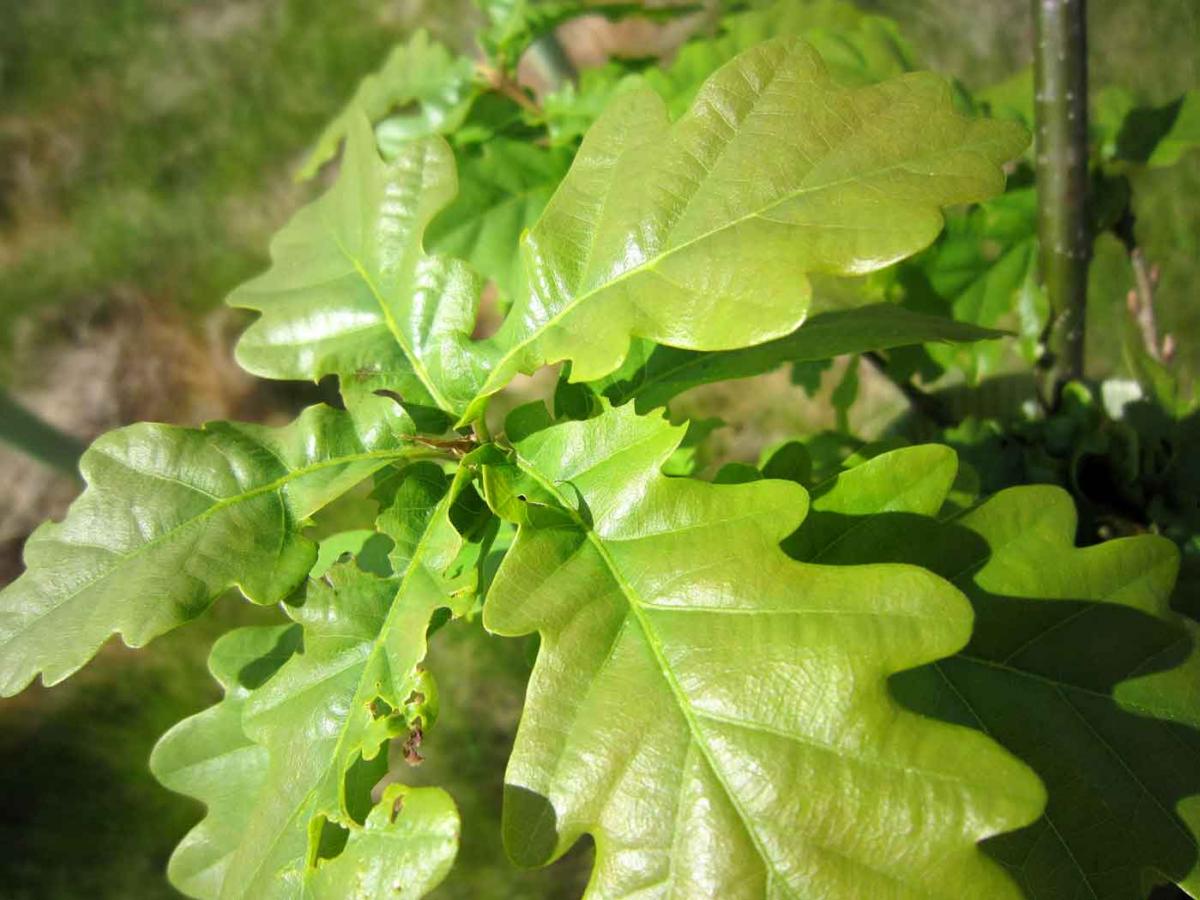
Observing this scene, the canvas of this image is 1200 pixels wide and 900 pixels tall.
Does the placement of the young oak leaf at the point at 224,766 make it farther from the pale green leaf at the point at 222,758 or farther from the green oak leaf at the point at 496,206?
the green oak leaf at the point at 496,206

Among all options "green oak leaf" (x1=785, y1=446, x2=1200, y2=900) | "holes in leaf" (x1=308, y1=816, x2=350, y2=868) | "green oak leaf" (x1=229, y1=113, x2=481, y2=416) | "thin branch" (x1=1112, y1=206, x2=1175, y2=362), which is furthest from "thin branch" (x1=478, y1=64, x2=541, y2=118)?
"holes in leaf" (x1=308, y1=816, x2=350, y2=868)

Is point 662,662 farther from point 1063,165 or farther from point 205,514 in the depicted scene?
point 1063,165

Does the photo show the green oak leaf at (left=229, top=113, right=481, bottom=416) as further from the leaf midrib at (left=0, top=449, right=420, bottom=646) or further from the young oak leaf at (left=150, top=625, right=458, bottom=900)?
the young oak leaf at (left=150, top=625, right=458, bottom=900)

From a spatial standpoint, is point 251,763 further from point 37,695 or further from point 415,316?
point 37,695

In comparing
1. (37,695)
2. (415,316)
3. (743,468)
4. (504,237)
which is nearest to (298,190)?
(37,695)

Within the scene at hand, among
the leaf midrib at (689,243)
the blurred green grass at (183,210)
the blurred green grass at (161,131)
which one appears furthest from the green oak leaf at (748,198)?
the blurred green grass at (161,131)
